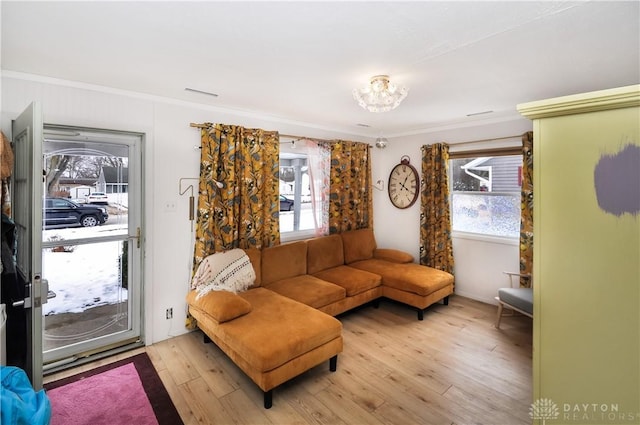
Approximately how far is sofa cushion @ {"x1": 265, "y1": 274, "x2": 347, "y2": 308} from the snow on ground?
151cm

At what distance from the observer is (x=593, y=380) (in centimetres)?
94

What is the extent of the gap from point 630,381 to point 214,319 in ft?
8.03

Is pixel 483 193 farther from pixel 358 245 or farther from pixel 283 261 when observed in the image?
pixel 283 261

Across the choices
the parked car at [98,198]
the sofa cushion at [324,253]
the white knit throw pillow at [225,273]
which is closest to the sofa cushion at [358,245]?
the sofa cushion at [324,253]

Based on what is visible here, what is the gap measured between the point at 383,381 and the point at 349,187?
276cm

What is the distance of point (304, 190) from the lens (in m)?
4.35

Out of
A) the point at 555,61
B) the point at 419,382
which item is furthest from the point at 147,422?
the point at 555,61

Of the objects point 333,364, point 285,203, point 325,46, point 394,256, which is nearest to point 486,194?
point 394,256

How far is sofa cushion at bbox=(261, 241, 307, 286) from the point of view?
11.4 ft

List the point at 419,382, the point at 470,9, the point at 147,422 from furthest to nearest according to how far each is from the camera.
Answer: the point at 419,382, the point at 147,422, the point at 470,9

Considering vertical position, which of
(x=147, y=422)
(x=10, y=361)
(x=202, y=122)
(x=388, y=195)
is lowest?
(x=147, y=422)

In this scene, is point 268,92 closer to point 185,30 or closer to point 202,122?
point 202,122

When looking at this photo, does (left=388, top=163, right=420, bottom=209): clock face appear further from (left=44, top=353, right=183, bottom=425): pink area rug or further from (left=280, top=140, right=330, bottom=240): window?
(left=44, top=353, right=183, bottom=425): pink area rug

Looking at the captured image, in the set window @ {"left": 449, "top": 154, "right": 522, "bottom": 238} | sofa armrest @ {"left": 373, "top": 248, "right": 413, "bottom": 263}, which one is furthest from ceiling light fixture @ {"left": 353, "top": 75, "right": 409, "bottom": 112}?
sofa armrest @ {"left": 373, "top": 248, "right": 413, "bottom": 263}
